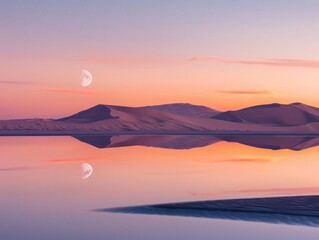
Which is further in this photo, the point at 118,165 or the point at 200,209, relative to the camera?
the point at 118,165

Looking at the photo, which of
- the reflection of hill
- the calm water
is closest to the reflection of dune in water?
the calm water

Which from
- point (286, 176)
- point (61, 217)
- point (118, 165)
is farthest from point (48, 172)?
point (61, 217)

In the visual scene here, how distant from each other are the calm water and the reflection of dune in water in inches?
22.5

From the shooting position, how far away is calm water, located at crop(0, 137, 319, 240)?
13316 mm

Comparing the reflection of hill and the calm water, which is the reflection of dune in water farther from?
the reflection of hill

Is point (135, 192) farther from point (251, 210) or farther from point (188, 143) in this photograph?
point (188, 143)

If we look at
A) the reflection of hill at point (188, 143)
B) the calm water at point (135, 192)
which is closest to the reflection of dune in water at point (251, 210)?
the calm water at point (135, 192)

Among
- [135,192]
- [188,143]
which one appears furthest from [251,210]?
[188,143]

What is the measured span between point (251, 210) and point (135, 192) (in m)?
4.86

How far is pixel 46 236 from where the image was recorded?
12836 mm

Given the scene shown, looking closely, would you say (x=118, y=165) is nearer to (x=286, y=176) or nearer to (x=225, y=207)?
(x=286, y=176)

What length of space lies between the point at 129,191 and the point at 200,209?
4.24 metres

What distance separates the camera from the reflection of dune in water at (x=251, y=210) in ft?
48.7

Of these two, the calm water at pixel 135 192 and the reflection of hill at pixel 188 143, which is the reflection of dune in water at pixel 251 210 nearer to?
the calm water at pixel 135 192
